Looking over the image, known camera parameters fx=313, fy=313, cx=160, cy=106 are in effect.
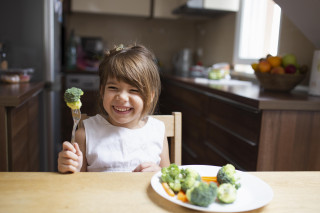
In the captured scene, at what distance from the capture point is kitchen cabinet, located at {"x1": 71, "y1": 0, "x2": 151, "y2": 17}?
137 inches

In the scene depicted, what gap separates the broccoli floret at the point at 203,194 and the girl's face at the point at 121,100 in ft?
1.49

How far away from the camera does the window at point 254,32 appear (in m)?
2.47

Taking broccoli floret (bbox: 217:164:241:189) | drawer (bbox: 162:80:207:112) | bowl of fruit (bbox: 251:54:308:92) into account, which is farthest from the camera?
drawer (bbox: 162:80:207:112)

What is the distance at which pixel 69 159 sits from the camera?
738 millimetres

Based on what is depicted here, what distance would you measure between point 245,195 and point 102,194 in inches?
11.4

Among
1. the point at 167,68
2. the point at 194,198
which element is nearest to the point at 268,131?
the point at 194,198

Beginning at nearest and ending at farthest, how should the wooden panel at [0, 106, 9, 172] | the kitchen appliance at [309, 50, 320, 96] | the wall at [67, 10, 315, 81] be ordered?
1. the wooden panel at [0, 106, 9, 172]
2. the kitchen appliance at [309, 50, 320, 96]
3. the wall at [67, 10, 315, 81]

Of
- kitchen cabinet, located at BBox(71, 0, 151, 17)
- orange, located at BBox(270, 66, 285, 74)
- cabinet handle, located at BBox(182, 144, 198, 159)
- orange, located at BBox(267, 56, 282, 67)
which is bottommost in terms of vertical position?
cabinet handle, located at BBox(182, 144, 198, 159)

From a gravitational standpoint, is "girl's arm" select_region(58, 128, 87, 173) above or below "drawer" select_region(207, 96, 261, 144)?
above

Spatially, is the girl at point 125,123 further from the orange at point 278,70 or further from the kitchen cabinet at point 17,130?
the orange at point 278,70

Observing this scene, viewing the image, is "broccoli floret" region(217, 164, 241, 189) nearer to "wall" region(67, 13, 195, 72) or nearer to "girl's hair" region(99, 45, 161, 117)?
"girl's hair" region(99, 45, 161, 117)

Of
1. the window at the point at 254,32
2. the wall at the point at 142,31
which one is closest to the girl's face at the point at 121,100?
the window at the point at 254,32

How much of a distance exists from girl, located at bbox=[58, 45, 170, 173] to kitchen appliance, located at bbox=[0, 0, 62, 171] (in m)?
1.25

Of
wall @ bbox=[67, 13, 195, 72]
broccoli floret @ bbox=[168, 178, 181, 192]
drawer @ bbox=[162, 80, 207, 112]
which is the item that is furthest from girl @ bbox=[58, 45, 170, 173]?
wall @ bbox=[67, 13, 195, 72]
